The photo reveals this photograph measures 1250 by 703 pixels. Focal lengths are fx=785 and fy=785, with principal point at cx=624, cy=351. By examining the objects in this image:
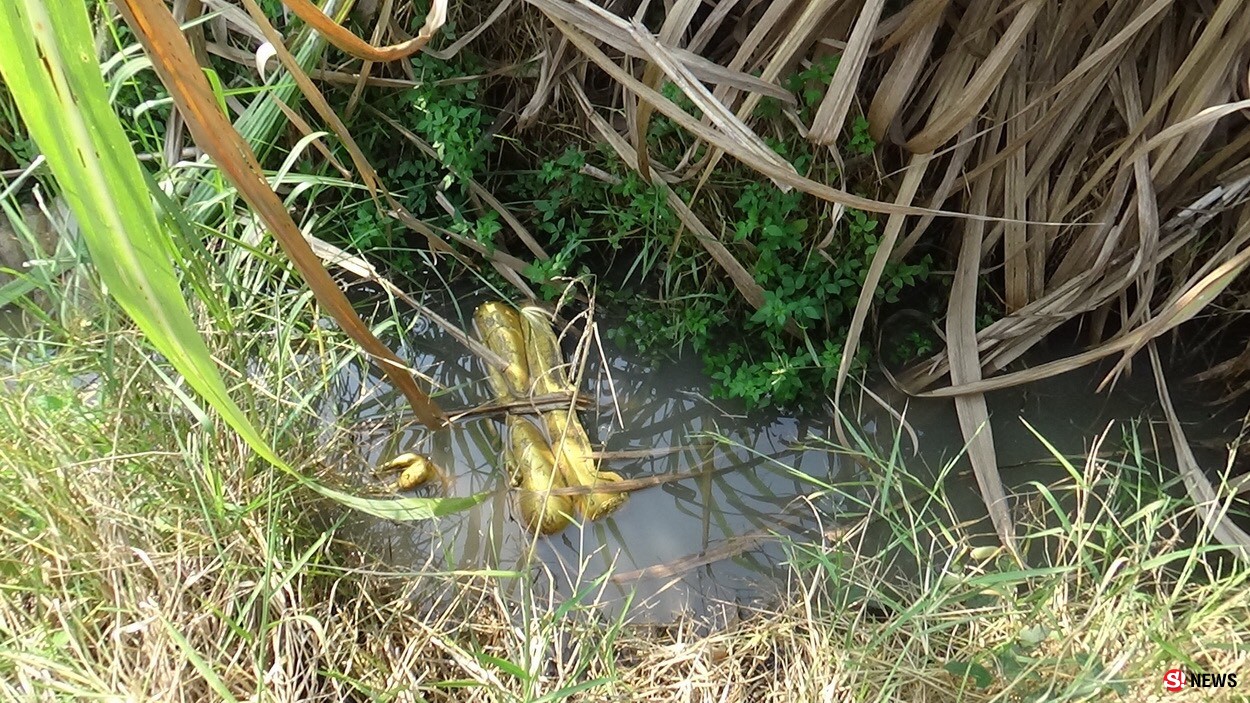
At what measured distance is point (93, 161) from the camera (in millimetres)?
451

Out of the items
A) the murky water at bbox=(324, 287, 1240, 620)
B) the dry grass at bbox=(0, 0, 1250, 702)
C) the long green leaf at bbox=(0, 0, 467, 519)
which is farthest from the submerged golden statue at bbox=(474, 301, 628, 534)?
the long green leaf at bbox=(0, 0, 467, 519)

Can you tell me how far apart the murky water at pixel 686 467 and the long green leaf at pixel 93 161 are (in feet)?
2.33

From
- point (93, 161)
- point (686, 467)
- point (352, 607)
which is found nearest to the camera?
point (93, 161)

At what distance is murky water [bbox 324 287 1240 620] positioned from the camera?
1.19 meters

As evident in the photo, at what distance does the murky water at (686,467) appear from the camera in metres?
1.19

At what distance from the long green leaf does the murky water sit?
71cm

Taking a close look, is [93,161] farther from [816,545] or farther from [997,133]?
[997,133]

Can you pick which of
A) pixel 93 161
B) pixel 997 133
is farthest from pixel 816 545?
pixel 93 161

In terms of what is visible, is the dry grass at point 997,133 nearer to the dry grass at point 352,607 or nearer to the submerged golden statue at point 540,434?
the dry grass at point 352,607

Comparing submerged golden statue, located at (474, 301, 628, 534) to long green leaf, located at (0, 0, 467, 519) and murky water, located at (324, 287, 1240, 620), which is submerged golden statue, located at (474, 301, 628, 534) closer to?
murky water, located at (324, 287, 1240, 620)

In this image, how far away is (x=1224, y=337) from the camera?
4.21ft

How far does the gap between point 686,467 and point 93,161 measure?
3.21 ft

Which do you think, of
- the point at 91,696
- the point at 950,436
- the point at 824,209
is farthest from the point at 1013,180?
the point at 91,696

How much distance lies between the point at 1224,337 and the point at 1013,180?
487 mm
